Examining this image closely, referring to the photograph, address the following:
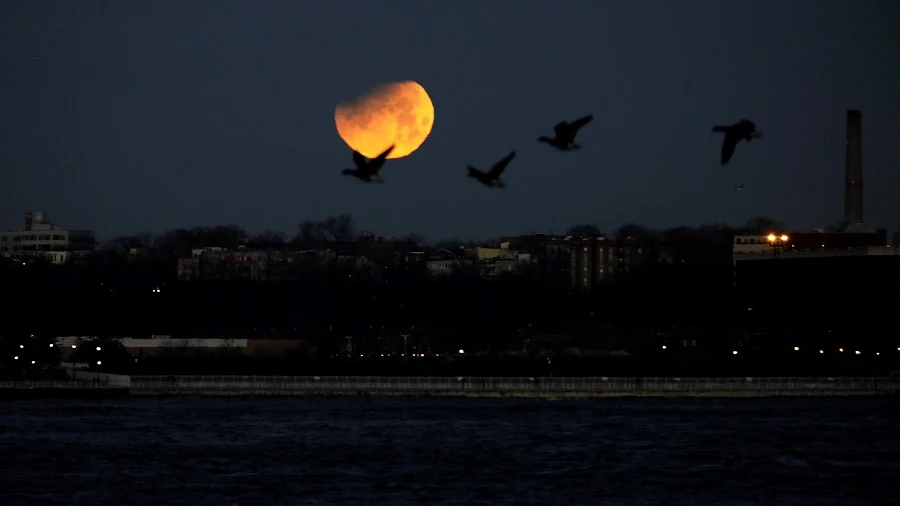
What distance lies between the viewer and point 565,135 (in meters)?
35.0

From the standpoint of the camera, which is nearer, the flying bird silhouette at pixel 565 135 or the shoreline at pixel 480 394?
the flying bird silhouette at pixel 565 135

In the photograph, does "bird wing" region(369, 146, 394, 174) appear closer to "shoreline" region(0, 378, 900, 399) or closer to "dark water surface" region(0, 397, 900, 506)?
"dark water surface" region(0, 397, 900, 506)

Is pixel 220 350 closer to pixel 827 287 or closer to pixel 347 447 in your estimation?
pixel 827 287

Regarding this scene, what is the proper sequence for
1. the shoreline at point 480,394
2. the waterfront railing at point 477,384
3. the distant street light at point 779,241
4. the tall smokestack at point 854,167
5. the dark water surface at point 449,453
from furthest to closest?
the tall smokestack at point 854,167, the distant street light at point 779,241, the waterfront railing at point 477,384, the shoreline at point 480,394, the dark water surface at point 449,453

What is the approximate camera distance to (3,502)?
45.8 m

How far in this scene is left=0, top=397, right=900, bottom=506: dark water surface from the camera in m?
47.4

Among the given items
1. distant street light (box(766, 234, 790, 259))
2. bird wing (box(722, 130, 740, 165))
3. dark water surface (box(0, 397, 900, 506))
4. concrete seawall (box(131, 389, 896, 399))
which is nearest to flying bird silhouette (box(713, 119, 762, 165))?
bird wing (box(722, 130, 740, 165))

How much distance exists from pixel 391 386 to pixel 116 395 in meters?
10.6

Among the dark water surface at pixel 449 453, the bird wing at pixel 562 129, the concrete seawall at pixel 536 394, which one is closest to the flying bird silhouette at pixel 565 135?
the bird wing at pixel 562 129

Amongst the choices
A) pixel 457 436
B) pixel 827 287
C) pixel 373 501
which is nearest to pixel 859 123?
pixel 827 287

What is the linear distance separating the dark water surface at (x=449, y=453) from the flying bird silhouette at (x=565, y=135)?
12.7 meters

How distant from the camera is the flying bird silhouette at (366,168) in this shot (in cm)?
3375

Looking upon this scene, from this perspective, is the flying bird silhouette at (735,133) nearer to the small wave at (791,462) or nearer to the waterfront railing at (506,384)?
the small wave at (791,462)

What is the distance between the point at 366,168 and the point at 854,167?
288 feet
